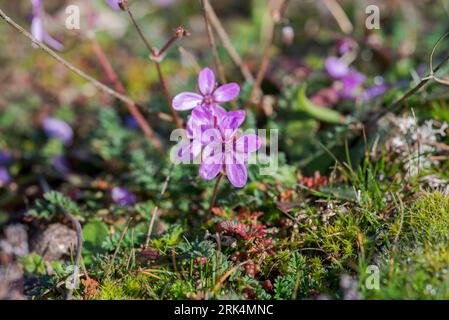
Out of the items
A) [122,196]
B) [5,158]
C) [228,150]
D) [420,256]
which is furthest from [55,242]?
[420,256]

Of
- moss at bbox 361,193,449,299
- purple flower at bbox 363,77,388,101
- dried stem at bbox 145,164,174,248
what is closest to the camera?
moss at bbox 361,193,449,299

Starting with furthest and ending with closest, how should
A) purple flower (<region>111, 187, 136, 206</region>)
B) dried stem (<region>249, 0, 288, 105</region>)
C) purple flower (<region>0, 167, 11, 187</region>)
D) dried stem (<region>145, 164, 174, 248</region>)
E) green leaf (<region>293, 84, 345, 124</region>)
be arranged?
1. purple flower (<region>0, 167, 11, 187</region>)
2. green leaf (<region>293, 84, 345, 124</region>)
3. dried stem (<region>249, 0, 288, 105</region>)
4. purple flower (<region>111, 187, 136, 206</region>)
5. dried stem (<region>145, 164, 174, 248</region>)

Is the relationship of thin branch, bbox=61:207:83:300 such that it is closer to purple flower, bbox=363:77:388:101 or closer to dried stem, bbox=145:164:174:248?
dried stem, bbox=145:164:174:248

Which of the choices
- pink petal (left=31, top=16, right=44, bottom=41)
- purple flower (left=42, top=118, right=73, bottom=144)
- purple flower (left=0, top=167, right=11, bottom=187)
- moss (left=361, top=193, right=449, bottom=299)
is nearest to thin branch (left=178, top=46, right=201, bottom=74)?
pink petal (left=31, top=16, right=44, bottom=41)

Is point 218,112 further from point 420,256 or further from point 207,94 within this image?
point 420,256

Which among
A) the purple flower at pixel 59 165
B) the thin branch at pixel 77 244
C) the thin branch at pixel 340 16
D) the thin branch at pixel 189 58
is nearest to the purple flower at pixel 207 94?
the thin branch at pixel 189 58

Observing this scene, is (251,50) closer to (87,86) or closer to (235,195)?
(87,86)

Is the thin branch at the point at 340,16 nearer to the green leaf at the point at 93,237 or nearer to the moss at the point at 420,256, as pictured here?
the moss at the point at 420,256
